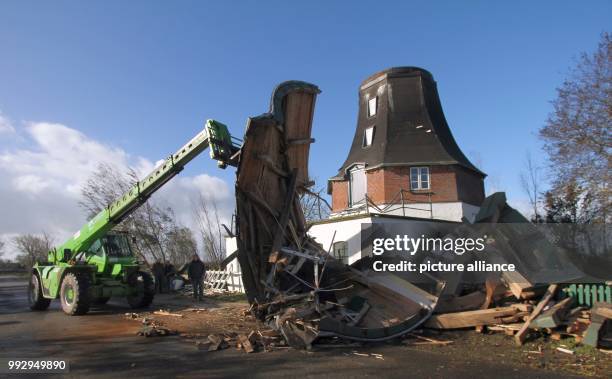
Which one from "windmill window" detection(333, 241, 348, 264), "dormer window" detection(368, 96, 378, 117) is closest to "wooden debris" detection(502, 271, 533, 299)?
"windmill window" detection(333, 241, 348, 264)

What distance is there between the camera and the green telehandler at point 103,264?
43.1 feet

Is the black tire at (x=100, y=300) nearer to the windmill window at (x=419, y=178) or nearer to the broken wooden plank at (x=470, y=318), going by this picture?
the broken wooden plank at (x=470, y=318)

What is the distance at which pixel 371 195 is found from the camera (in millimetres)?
28609

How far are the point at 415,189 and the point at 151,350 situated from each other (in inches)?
861

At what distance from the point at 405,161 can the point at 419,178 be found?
4.47ft

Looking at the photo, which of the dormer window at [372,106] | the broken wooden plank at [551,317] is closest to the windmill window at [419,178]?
the dormer window at [372,106]

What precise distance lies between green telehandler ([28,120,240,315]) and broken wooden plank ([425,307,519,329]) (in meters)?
7.20

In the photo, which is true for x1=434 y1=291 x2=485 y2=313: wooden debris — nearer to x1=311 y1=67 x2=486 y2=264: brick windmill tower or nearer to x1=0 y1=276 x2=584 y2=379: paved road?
x1=0 y1=276 x2=584 y2=379: paved road

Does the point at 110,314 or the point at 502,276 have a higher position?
the point at 502,276

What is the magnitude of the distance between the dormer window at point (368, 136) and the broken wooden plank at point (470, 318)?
22.5 m

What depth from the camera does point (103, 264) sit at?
1452cm

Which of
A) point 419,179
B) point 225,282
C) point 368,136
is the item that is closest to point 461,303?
point 225,282

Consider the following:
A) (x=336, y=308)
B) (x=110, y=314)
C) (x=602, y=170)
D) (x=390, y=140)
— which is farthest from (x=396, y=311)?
(x=390, y=140)

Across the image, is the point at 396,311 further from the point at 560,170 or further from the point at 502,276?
the point at 560,170
